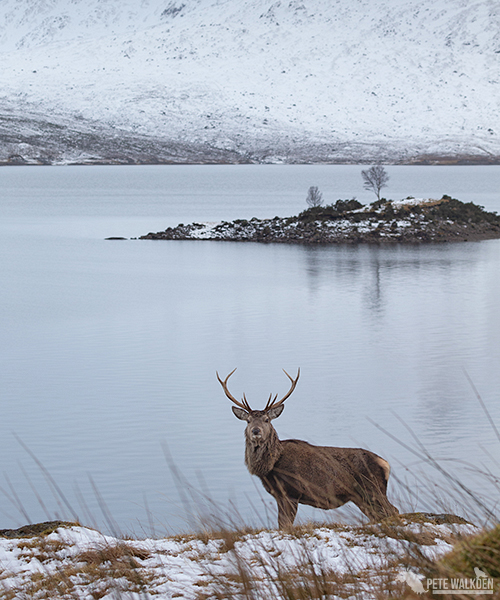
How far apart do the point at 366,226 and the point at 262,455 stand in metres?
34.7

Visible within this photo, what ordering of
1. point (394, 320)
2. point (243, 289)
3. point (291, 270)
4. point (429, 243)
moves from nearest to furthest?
point (394, 320), point (243, 289), point (291, 270), point (429, 243)

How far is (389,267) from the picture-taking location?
30.9 meters

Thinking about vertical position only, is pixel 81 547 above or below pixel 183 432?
above

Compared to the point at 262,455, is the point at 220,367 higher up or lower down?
lower down

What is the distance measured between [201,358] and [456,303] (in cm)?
973

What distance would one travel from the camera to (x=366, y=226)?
4006 centimetres

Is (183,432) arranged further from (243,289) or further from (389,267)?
(389,267)

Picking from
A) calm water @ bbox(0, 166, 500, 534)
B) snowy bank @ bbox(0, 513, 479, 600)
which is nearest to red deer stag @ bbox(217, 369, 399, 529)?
calm water @ bbox(0, 166, 500, 534)

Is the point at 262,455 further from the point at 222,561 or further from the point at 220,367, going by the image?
the point at 220,367

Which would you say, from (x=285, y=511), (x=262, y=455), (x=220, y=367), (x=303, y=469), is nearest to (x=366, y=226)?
(x=220, y=367)

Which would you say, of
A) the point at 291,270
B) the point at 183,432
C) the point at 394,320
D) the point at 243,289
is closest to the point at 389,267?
the point at 291,270

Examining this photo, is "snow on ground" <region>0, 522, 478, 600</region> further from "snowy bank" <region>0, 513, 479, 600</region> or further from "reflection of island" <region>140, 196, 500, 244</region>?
"reflection of island" <region>140, 196, 500, 244</region>

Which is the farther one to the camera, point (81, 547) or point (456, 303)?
point (456, 303)

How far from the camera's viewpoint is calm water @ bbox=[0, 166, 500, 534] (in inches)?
404
